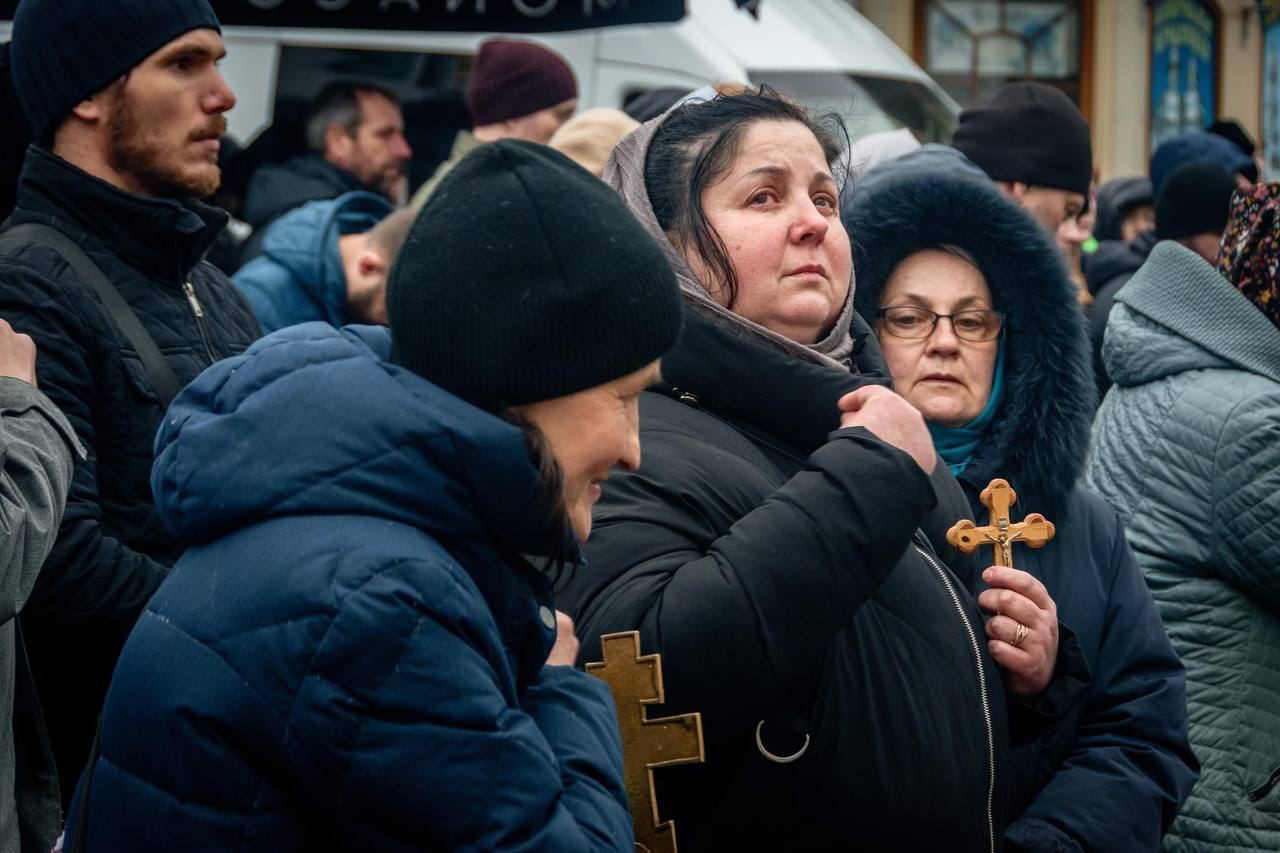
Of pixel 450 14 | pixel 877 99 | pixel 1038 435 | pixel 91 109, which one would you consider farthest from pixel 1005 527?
pixel 877 99

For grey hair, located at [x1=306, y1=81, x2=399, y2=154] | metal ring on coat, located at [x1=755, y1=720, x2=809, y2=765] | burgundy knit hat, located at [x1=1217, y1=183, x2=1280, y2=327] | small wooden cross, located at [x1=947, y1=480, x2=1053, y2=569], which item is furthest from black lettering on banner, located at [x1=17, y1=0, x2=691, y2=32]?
metal ring on coat, located at [x1=755, y1=720, x2=809, y2=765]

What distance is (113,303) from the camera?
289cm

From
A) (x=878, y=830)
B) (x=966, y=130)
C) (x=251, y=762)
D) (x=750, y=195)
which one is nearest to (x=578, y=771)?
(x=251, y=762)

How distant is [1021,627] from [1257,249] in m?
1.48

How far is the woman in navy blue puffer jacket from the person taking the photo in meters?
1.50

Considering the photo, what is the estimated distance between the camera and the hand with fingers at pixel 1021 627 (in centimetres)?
245

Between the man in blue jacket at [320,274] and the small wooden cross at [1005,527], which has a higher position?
the small wooden cross at [1005,527]

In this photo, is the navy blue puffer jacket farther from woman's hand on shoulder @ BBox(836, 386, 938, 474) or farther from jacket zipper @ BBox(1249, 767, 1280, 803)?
jacket zipper @ BBox(1249, 767, 1280, 803)

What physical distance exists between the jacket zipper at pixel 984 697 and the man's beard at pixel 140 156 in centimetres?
152

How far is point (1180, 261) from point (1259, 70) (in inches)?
523

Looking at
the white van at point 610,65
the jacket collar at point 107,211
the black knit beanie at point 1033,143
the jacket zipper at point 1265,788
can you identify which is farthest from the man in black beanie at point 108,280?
the white van at point 610,65

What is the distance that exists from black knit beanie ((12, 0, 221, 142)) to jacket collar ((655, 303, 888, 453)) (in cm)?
128

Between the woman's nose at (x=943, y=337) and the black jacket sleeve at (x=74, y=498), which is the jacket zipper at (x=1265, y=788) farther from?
the black jacket sleeve at (x=74, y=498)

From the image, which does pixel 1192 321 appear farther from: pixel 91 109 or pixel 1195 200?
pixel 1195 200
